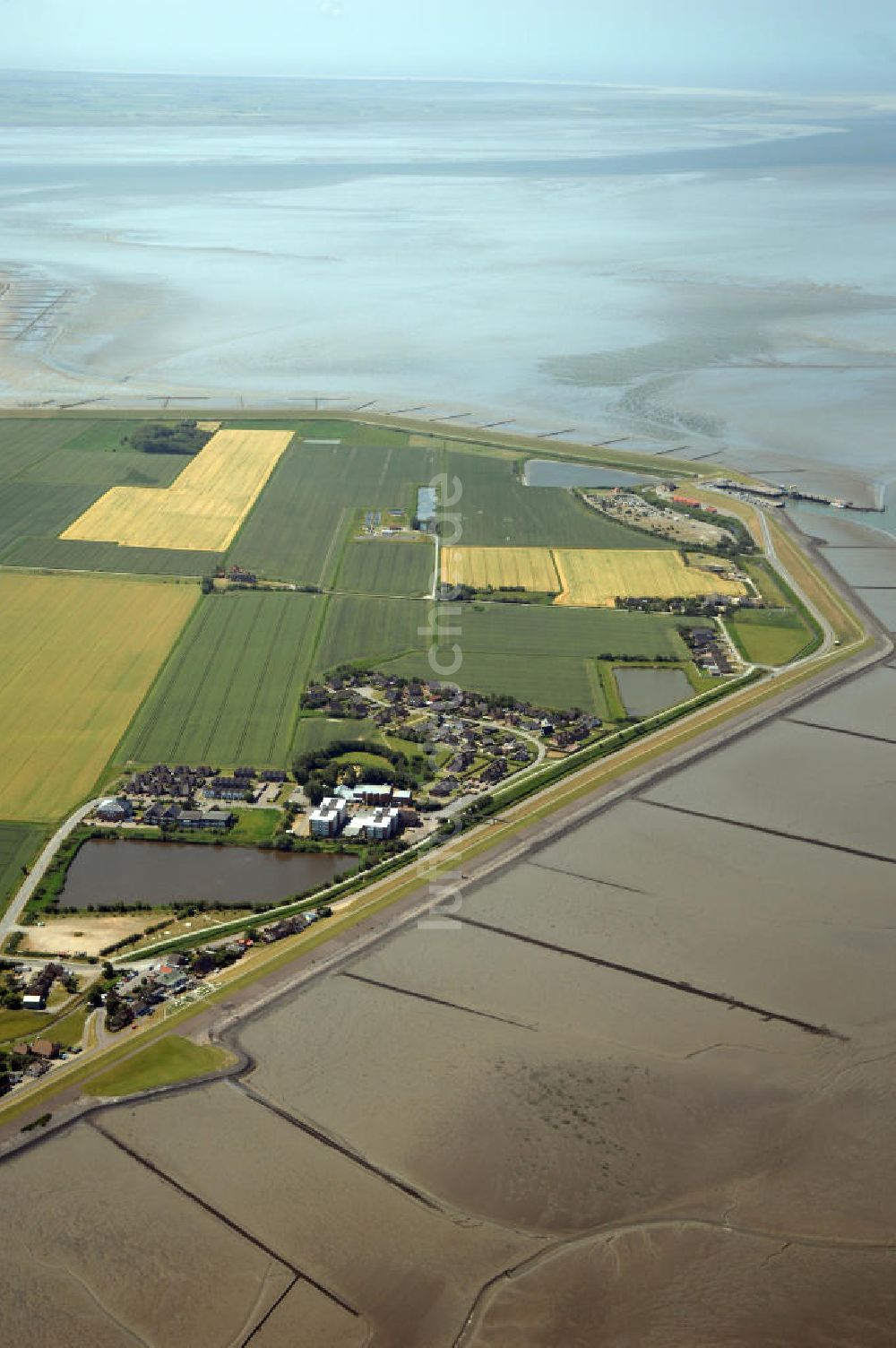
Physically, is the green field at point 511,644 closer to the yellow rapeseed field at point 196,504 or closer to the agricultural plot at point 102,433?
the yellow rapeseed field at point 196,504

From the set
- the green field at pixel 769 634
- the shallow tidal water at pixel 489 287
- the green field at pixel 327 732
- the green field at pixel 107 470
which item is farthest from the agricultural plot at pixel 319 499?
the green field at pixel 769 634

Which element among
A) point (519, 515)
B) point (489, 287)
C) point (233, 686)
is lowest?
point (233, 686)

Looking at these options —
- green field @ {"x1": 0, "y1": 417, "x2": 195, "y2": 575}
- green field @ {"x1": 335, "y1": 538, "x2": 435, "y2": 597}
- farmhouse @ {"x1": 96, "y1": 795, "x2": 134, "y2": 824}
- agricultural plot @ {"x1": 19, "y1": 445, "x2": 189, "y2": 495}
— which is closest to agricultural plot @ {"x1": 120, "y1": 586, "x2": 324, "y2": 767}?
green field @ {"x1": 335, "y1": 538, "x2": 435, "y2": 597}

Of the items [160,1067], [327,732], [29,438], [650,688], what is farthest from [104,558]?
[160,1067]

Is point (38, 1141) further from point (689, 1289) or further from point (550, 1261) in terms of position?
Result: point (689, 1289)

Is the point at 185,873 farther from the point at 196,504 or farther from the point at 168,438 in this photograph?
the point at 168,438
